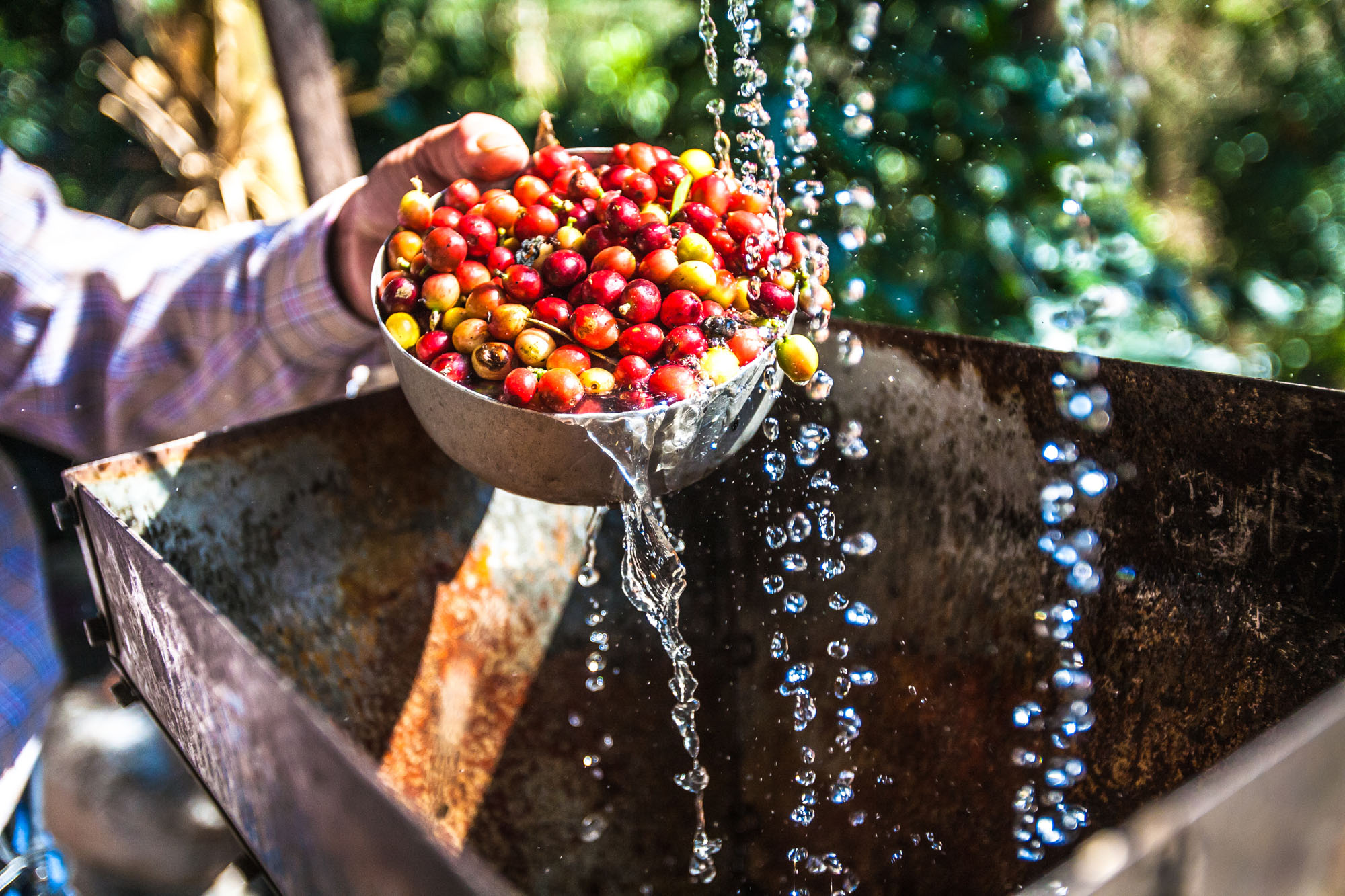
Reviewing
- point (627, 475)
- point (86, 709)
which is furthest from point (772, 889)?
point (86, 709)

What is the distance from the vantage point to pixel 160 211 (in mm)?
3889

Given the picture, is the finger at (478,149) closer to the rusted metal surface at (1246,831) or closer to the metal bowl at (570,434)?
the metal bowl at (570,434)

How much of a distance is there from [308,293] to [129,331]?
0.38m

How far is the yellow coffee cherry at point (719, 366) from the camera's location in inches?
38.9

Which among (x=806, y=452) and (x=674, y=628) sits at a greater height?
(x=806, y=452)

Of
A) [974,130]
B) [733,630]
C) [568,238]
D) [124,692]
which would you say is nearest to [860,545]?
[733,630]

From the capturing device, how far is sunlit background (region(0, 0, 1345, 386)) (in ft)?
9.24

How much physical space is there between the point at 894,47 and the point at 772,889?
2485mm

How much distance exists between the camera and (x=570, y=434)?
0.97 metres

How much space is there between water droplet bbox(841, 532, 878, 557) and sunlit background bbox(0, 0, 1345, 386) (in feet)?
4.80

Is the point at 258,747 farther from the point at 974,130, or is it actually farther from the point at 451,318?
the point at 974,130

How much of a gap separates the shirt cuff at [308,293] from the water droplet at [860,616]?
1.01 metres

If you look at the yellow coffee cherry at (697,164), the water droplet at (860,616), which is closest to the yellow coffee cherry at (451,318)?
the yellow coffee cherry at (697,164)

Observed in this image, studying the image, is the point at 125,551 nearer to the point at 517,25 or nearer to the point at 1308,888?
the point at 1308,888
